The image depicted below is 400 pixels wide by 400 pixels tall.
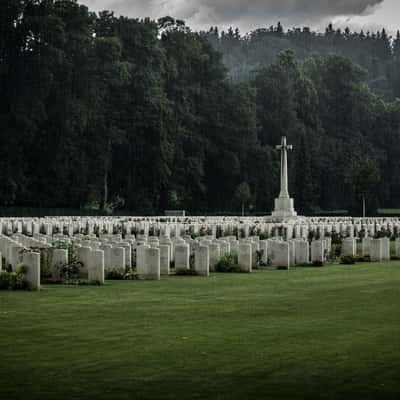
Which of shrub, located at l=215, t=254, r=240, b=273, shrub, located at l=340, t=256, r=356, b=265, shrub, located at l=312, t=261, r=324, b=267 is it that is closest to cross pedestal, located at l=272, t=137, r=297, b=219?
shrub, located at l=340, t=256, r=356, b=265

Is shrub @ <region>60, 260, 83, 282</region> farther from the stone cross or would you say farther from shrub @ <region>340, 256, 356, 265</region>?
the stone cross

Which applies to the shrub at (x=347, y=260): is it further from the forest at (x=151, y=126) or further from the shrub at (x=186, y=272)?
the forest at (x=151, y=126)

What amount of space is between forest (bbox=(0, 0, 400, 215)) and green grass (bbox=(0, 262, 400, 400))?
3799 cm

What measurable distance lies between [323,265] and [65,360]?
1219 centimetres

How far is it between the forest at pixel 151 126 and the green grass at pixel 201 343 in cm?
3799

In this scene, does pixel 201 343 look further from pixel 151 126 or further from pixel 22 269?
pixel 151 126

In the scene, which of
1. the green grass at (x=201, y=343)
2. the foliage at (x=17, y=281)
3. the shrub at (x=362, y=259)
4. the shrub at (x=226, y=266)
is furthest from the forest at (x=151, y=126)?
the green grass at (x=201, y=343)

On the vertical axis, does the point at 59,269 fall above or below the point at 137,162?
below

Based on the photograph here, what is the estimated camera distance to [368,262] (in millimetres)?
20531

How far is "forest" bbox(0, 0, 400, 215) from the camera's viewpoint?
52.2 m

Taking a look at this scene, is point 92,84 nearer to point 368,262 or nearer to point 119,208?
point 119,208

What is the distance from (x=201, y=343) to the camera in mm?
8648

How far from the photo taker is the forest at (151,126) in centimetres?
5216

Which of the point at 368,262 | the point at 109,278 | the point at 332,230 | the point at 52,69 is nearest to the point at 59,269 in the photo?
the point at 109,278
